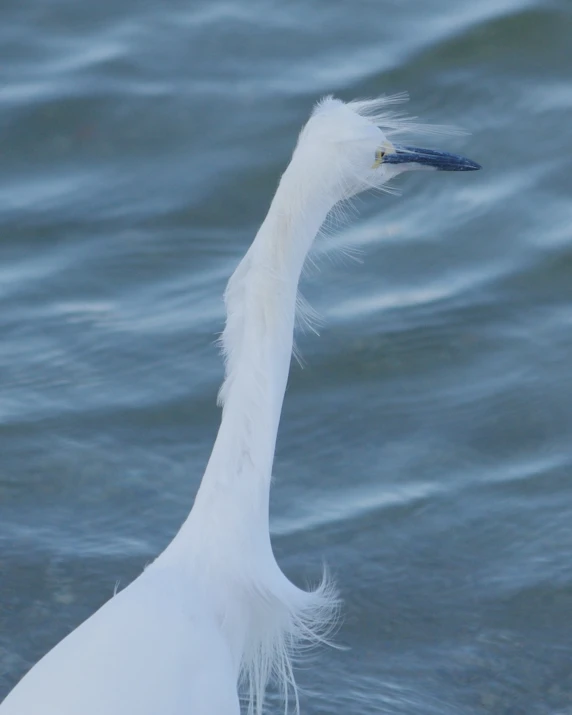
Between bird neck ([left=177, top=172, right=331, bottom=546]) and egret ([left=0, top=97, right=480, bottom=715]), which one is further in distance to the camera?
bird neck ([left=177, top=172, right=331, bottom=546])

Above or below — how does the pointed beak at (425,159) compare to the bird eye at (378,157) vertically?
above

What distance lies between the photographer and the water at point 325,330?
350 centimetres

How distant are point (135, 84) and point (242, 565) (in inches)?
155

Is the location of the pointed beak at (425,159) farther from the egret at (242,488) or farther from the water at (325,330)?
the water at (325,330)

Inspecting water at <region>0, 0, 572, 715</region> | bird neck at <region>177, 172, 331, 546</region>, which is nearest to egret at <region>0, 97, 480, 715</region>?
bird neck at <region>177, 172, 331, 546</region>

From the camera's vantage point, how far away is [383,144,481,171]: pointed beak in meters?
2.85

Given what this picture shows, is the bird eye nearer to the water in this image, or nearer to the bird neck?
the bird neck

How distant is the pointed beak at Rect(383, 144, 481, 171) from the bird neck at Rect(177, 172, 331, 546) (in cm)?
27

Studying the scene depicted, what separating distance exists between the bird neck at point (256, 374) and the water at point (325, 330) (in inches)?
31.2

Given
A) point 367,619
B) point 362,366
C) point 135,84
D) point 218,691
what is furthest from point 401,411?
point 135,84

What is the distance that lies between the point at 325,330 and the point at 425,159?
5.92 ft

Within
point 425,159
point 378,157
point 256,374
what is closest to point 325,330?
point 425,159

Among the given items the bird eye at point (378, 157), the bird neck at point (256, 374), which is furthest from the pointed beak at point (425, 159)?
the bird neck at point (256, 374)

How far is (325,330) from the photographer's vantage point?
467 centimetres
